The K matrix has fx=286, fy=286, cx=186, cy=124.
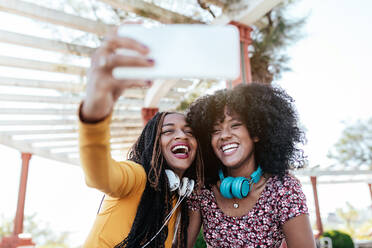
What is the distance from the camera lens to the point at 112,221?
144 cm

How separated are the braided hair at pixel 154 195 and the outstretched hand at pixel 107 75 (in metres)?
0.82

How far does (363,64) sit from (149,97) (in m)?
5.36

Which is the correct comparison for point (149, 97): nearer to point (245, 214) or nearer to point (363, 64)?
point (245, 214)

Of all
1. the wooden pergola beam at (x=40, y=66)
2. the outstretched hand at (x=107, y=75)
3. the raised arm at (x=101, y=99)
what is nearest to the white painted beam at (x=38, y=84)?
the wooden pergola beam at (x=40, y=66)

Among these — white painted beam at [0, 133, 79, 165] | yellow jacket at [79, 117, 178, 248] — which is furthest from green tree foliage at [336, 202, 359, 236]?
yellow jacket at [79, 117, 178, 248]

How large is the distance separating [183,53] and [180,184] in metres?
1.20

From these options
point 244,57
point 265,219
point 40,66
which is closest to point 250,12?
point 244,57

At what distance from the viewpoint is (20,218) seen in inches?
391

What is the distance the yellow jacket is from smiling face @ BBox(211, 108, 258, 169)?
19.9 inches

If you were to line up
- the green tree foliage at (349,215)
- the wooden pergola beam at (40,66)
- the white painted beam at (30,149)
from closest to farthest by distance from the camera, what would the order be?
the wooden pergola beam at (40,66), the white painted beam at (30,149), the green tree foliage at (349,215)

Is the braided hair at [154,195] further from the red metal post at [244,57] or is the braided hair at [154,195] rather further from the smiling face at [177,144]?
the red metal post at [244,57]


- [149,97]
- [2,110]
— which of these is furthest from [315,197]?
[2,110]

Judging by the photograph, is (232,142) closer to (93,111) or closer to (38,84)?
(93,111)

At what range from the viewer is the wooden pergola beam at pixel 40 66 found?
509 cm
